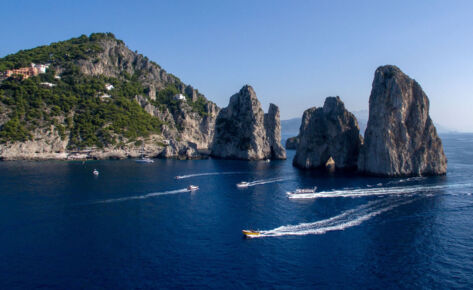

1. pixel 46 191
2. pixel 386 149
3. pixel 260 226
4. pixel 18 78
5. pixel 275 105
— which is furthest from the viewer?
pixel 275 105

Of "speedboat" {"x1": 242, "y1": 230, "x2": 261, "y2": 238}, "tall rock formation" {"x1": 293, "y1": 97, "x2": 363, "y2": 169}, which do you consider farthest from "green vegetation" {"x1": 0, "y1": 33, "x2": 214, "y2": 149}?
"speedboat" {"x1": 242, "y1": 230, "x2": 261, "y2": 238}

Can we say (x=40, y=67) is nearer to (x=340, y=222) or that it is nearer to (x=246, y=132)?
(x=246, y=132)

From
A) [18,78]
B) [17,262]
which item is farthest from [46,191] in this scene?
[18,78]

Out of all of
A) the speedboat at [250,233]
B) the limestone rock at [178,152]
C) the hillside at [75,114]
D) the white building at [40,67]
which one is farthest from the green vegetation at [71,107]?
the speedboat at [250,233]

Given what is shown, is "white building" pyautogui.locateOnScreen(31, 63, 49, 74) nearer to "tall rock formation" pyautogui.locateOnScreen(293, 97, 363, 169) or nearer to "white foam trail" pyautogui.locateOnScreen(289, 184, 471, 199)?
"tall rock formation" pyautogui.locateOnScreen(293, 97, 363, 169)

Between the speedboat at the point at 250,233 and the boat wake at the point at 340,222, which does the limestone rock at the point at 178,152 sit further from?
the speedboat at the point at 250,233

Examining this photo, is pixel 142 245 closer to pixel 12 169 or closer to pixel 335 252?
pixel 335 252

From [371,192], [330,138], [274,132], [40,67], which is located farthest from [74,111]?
[371,192]
